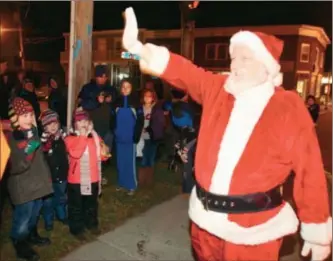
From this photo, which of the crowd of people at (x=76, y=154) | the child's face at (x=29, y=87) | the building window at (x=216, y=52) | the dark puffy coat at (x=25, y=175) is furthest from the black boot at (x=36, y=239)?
the building window at (x=216, y=52)

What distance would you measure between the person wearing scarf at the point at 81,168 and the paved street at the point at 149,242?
1.10 ft

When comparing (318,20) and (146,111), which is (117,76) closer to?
(318,20)

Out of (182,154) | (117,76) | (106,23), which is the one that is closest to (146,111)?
(182,154)

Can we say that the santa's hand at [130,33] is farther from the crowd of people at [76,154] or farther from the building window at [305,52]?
the building window at [305,52]

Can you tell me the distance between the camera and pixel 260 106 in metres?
2.34

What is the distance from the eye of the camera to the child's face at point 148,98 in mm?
5790

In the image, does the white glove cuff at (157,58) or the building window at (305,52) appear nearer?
the white glove cuff at (157,58)

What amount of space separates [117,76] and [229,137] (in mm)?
25210

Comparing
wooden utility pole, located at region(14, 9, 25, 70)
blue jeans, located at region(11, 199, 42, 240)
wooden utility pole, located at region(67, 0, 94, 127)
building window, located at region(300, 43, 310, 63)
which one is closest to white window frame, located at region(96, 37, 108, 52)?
wooden utility pole, located at region(14, 9, 25, 70)

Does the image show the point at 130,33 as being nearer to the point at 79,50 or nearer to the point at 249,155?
the point at 249,155

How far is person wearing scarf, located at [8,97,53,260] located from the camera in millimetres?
3381

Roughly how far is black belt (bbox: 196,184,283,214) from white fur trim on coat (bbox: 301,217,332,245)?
0.23 m

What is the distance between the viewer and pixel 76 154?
3963mm

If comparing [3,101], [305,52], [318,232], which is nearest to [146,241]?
[318,232]
